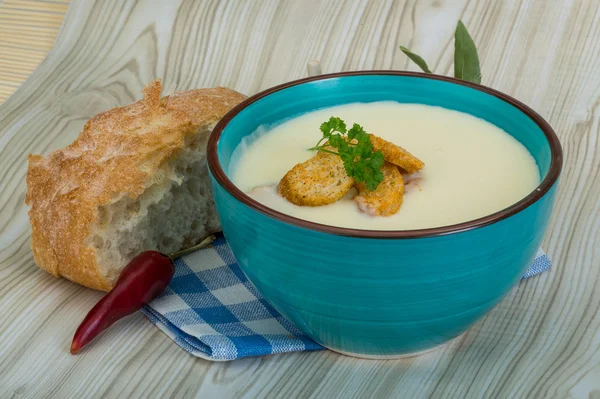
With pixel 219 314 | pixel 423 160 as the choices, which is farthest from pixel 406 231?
pixel 219 314

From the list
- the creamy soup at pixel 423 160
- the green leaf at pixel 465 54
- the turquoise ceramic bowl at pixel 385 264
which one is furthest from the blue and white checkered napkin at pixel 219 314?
the green leaf at pixel 465 54

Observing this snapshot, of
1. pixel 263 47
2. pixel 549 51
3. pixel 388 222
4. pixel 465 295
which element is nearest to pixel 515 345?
pixel 465 295

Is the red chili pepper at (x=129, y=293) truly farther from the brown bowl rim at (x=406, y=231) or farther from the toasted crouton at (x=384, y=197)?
the toasted crouton at (x=384, y=197)

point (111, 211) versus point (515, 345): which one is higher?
point (111, 211)

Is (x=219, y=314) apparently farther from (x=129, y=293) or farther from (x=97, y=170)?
(x=97, y=170)

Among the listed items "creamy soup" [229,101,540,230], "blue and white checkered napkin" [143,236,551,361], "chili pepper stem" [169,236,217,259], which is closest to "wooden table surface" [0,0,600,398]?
"blue and white checkered napkin" [143,236,551,361]

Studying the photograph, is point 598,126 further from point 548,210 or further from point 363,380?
point 363,380
